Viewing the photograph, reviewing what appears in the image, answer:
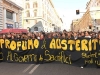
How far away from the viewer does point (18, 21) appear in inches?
1225

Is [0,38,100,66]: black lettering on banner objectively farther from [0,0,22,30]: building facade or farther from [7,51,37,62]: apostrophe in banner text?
[0,0,22,30]: building facade

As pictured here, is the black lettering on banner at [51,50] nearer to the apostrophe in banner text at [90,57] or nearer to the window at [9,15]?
the apostrophe in banner text at [90,57]

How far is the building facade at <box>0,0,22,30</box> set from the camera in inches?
954

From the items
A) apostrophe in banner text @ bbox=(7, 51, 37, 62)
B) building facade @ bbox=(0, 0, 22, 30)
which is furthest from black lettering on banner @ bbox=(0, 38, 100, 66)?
building facade @ bbox=(0, 0, 22, 30)

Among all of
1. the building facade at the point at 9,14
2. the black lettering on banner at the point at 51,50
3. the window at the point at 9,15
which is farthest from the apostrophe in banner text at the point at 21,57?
the window at the point at 9,15

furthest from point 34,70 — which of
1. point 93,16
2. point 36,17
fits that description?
point 36,17

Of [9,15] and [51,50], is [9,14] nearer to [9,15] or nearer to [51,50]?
[9,15]

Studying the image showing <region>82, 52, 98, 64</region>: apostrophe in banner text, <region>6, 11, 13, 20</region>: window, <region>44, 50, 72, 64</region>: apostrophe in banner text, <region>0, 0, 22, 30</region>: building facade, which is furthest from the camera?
<region>6, 11, 13, 20</region>: window

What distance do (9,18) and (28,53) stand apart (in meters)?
18.7

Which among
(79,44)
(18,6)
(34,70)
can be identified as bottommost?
(34,70)

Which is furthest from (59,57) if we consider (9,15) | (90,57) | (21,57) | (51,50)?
(9,15)

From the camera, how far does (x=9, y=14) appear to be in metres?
28.0

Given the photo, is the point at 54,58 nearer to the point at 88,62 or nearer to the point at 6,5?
the point at 88,62

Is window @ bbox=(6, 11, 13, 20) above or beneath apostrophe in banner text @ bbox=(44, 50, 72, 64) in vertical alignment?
above
